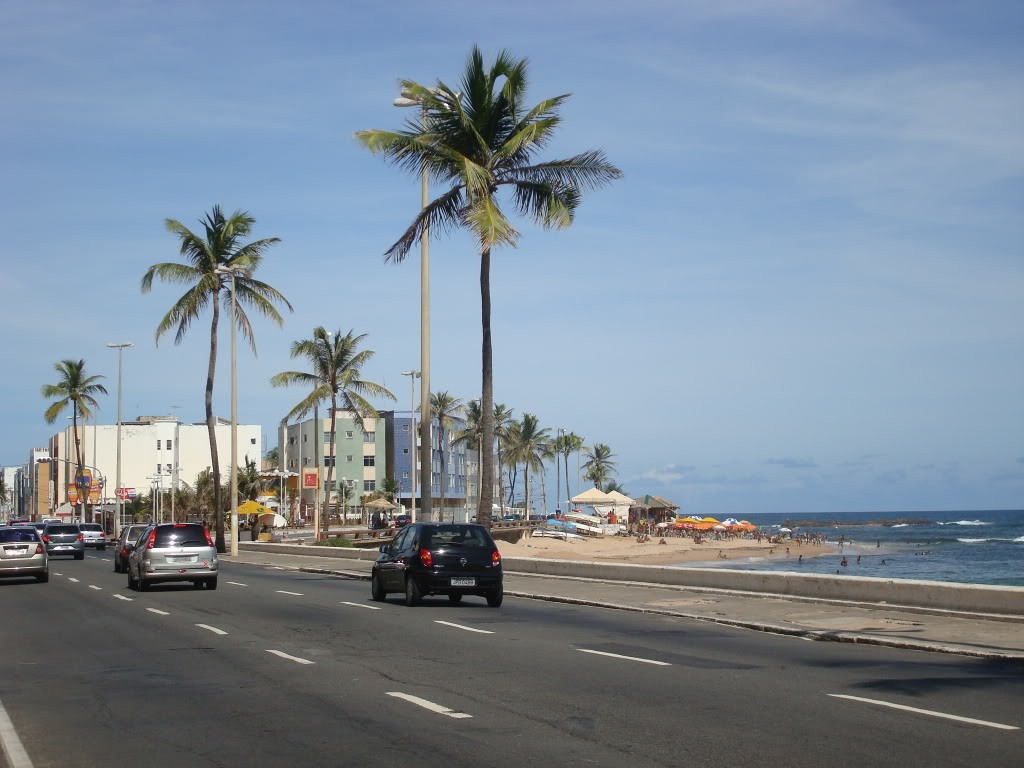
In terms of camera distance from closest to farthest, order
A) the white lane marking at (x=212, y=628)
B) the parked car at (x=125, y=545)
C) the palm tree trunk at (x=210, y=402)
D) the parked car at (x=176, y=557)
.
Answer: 1. the white lane marking at (x=212, y=628)
2. the parked car at (x=176, y=557)
3. the parked car at (x=125, y=545)
4. the palm tree trunk at (x=210, y=402)

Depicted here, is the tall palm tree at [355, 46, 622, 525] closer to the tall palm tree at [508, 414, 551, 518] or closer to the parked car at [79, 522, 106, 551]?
the parked car at [79, 522, 106, 551]

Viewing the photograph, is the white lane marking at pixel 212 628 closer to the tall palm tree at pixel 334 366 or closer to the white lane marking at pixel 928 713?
the white lane marking at pixel 928 713

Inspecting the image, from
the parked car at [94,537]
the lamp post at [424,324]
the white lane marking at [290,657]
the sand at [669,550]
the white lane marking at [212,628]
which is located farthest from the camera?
the sand at [669,550]

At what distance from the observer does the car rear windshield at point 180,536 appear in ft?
94.8

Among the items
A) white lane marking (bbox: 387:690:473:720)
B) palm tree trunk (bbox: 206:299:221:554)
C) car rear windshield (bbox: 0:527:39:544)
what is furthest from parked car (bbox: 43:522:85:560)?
white lane marking (bbox: 387:690:473:720)

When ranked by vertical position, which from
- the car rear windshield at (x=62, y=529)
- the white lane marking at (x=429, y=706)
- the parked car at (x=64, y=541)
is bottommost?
the parked car at (x=64, y=541)

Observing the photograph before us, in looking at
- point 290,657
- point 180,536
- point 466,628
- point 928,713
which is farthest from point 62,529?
point 928,713

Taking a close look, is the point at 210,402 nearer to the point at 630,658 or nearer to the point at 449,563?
the point at 449,563

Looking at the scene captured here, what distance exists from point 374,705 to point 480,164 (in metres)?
21.1

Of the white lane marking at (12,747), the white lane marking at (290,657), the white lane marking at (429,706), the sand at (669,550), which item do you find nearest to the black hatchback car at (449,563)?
the white lane marking at (290,657)

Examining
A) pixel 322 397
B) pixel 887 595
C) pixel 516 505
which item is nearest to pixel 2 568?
pixel 887 595

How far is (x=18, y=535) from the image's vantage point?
34125 mm

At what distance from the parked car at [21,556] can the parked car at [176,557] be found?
18.8 feet

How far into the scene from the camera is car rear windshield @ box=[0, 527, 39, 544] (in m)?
33.9
